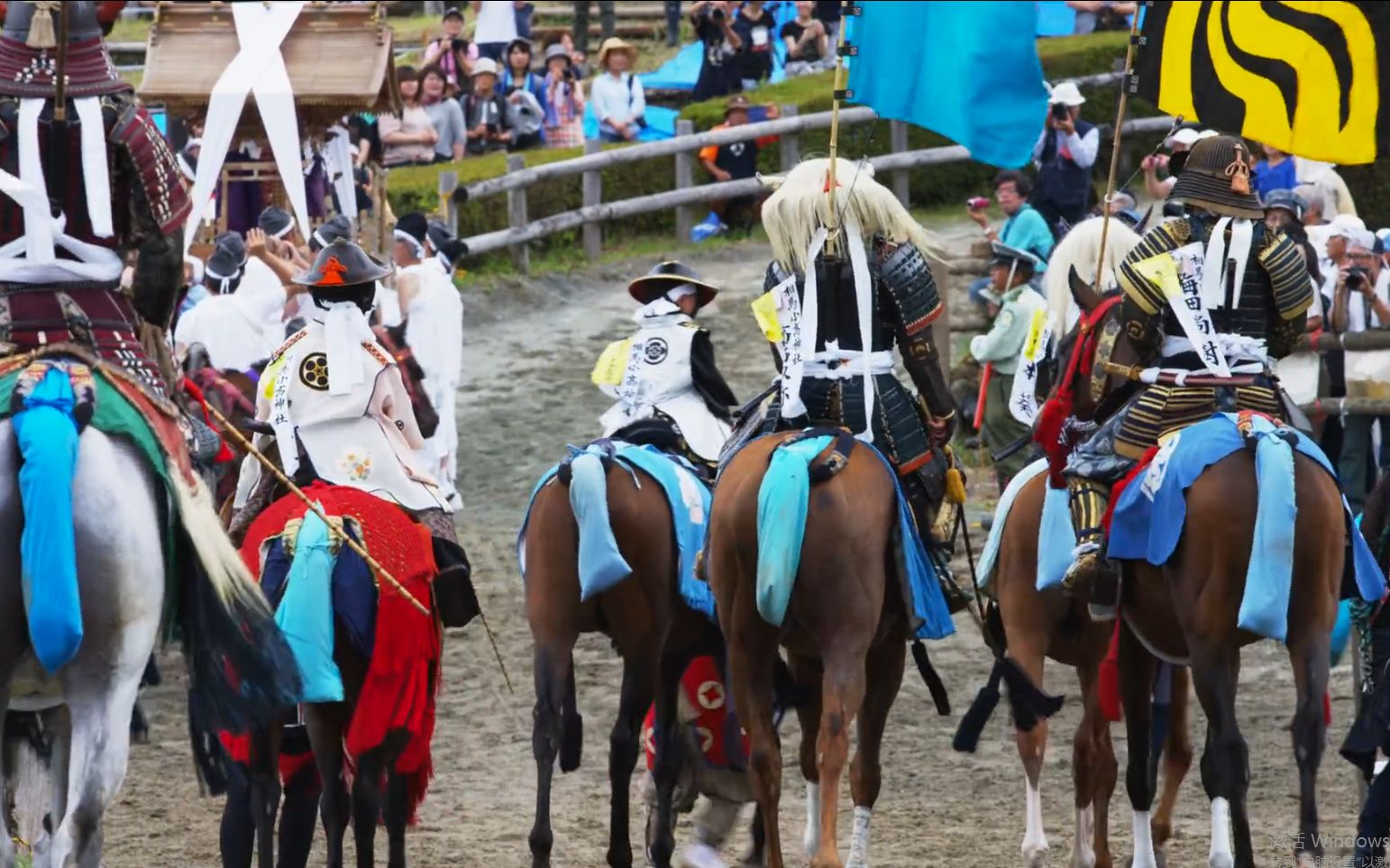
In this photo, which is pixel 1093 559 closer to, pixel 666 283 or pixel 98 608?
pixel 666 283

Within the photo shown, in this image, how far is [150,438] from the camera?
6.84 m

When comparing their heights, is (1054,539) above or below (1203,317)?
below

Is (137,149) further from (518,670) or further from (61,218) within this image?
(518,670)

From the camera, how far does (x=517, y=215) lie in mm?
21578

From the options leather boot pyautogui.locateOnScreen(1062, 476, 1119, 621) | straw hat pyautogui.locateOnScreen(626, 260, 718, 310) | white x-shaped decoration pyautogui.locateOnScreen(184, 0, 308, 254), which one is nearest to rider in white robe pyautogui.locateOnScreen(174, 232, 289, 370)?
white x-shaped decoration pyautogui.locateOnScreen(184, 0, 308, 254)

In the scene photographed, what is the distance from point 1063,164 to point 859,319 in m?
8.98

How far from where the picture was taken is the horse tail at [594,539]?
29.9 ft

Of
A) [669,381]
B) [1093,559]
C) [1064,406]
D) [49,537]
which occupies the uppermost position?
[49,537]

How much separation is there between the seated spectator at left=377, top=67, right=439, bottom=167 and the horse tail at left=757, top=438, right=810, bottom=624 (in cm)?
1423

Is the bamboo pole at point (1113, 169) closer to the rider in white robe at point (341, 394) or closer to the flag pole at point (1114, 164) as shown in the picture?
the flag pole at point (1114, 164)

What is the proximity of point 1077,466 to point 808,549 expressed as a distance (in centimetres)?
109

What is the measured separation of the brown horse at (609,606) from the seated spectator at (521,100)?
14716 millimetres

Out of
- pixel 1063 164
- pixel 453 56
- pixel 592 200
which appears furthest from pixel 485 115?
pixel 1063 164

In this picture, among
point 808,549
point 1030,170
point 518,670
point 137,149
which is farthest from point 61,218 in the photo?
point 1030,170
